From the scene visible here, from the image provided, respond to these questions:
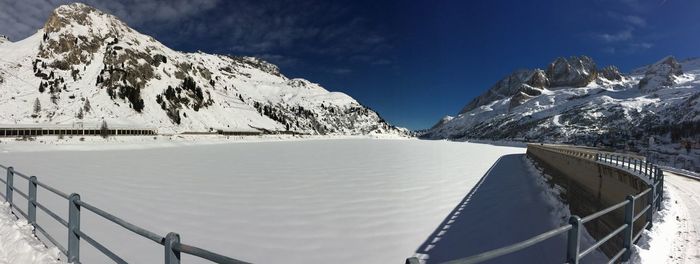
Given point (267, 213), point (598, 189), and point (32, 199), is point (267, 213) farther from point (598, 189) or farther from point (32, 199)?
point (598, 189)

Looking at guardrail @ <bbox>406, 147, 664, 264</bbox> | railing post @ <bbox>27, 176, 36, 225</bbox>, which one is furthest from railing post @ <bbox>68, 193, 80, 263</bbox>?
guardrail @ <bbox>406, 147, 664, 264</bbox>

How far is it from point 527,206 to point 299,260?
48.9ft

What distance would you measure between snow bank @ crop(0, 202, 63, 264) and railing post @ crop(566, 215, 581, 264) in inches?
334

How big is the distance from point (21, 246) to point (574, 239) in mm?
9897

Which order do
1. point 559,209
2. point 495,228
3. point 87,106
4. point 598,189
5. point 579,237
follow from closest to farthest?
point 579,237
point 495,228
point 598,189
point 559,209
point 87,106

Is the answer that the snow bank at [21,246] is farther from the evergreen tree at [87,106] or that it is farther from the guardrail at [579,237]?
the evergreen tree at [87,106]

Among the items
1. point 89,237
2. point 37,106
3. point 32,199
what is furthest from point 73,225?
point 37,106

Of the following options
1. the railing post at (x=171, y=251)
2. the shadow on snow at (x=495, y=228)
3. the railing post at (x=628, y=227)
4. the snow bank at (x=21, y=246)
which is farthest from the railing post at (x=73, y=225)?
the railing post at (x=628, y=227)

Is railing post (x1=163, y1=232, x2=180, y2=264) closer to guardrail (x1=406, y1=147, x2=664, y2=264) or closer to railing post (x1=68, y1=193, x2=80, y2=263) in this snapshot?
guardrail (x1=406, y1=147, x2=664, y2=264)

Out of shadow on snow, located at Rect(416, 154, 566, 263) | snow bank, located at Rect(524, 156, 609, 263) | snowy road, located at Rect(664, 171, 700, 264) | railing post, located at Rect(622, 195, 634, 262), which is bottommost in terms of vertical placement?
snow bank, located at Rect(524, 156, 609, 263)

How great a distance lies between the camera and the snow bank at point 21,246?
23.1 feet

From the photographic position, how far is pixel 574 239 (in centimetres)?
480

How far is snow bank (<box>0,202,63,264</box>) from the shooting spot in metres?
7.03

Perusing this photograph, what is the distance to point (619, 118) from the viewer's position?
654 feet
